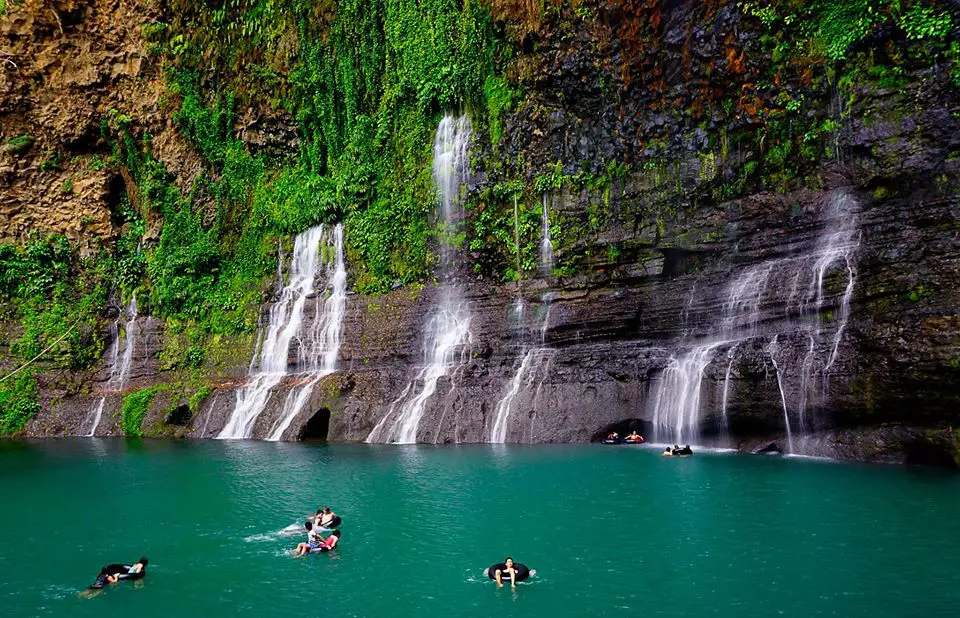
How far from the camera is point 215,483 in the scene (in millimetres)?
20594

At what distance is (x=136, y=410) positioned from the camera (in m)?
34.8

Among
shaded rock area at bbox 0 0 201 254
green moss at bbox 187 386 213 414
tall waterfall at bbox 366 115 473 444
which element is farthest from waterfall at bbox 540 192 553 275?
shaded rock area at bbox 0 0 201 254

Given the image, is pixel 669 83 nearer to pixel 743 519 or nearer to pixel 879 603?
pixel 743 519

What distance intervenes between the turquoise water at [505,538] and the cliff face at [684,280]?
2.90m

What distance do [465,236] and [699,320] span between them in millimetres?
12025

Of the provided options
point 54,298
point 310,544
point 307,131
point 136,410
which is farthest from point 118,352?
point 310,544

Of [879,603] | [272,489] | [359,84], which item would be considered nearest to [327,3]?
[359,84]

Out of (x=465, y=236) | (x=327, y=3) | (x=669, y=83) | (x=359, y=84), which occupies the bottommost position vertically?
(x=465, y=236)

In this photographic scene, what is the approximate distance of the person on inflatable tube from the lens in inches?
451

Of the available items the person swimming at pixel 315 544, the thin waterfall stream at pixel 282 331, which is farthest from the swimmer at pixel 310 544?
the thin waterfall stream at pixel 282 331

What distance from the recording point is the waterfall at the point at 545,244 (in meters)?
31.3

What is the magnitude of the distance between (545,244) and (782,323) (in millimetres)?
10962

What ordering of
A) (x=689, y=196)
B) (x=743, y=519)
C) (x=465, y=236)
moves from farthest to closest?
(x=465, y=236) → (x=689, y=196) → (x=743, y=519)

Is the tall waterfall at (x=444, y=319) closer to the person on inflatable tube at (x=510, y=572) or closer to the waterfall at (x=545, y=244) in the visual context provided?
the waterfall at (x=545, y=244)
